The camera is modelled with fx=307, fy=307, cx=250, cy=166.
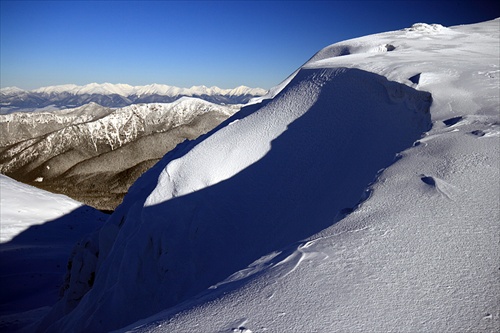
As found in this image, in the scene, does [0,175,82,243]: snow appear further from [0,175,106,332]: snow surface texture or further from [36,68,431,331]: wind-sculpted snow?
[36,68,431,331]: wind-sculpted snow

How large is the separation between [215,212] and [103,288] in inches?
162

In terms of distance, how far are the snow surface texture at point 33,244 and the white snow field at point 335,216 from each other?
461 cm

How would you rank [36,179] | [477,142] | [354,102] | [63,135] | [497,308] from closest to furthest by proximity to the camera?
[497,308] < [477,142] < [354,102] < [36,179] < [63,135]

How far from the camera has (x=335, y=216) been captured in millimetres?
5016

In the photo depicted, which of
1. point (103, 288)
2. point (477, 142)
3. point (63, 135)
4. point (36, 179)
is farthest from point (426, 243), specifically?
point (63, 135)

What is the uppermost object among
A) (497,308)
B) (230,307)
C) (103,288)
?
(230,307)

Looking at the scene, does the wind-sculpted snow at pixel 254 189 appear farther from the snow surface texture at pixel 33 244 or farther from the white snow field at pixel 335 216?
the snow surface texture at pixel 33 244

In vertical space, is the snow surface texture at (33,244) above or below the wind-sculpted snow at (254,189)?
below

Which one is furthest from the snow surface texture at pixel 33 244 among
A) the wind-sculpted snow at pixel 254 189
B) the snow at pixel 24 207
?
the wind-sculpted snow at pixel 254 189

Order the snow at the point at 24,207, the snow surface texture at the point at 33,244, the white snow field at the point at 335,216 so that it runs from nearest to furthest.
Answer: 1. the white snow field at the point at 335,216
2. the snow surface texture at the point at 33,244
3. the snow at the point at 24,207

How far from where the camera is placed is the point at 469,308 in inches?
93.4

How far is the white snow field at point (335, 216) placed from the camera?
2.58 m

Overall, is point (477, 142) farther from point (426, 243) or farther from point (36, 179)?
point (36, 179)

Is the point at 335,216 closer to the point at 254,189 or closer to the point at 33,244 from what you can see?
the point at 254,189
